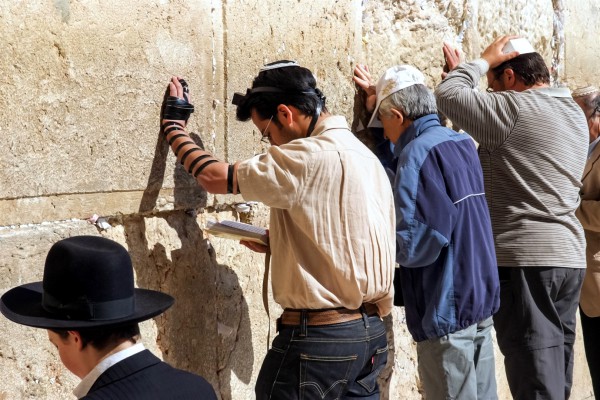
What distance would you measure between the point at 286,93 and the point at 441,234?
0.77 m

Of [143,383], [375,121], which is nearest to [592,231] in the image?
[375,121]

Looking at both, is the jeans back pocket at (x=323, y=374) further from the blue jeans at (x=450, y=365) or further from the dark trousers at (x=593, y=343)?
the dark trousers at (x=593, y=343)

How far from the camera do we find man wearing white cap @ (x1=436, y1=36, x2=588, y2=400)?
394cm

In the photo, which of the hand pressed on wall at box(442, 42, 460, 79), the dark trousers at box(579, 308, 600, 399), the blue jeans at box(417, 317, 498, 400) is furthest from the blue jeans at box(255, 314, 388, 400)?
the dark trousers at box(579, 308, 600, 399)

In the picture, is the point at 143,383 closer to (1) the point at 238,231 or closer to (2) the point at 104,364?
(2) the point at 104,364

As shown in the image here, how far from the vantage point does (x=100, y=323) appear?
202 centimetres

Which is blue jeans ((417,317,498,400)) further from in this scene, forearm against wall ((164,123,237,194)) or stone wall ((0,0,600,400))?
forearm against wall ((164,123,237,194))

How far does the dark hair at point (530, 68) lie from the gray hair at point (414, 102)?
0.69 m

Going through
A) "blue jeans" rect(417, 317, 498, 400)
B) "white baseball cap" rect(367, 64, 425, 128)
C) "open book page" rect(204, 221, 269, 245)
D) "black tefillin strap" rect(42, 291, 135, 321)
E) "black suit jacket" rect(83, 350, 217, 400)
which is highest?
"white baseball cap" rect(367, 64, 425, 128)

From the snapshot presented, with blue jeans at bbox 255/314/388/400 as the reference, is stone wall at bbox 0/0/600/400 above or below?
above

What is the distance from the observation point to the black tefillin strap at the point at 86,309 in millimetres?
2031

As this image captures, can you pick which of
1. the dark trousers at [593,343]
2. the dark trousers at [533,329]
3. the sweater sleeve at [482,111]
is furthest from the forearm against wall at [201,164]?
the dark trousers at [593,343]

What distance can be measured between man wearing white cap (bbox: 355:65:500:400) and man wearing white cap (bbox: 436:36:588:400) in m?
0.32

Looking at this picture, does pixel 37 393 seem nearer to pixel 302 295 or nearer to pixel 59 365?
pixel 59 365
